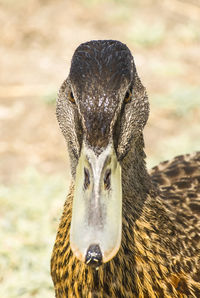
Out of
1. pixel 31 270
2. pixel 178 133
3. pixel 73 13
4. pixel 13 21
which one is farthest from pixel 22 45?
pixel 31 270

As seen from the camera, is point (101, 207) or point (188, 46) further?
point (188, 46)

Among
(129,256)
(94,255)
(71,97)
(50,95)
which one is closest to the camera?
(94,255)

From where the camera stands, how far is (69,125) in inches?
98.9

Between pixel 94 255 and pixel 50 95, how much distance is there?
458cm

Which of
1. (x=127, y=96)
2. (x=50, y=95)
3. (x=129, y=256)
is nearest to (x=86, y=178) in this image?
(x=127, y=96)

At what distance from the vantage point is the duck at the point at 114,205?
84.6 inches

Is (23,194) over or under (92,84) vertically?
over

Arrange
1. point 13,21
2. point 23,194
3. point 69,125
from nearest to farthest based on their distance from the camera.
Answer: point 69,125 < point 23,194 < point 13,21

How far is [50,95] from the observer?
6.50 metres

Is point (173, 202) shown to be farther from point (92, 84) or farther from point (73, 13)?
point (73, 13)

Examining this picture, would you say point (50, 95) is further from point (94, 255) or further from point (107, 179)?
point (94, 255)

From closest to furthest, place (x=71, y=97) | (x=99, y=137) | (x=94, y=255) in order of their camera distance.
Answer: (x=94, y=255)
(x=99, y=137)
(x=71, y=97)

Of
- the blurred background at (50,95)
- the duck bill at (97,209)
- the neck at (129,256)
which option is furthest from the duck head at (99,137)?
the blurred background at (50,95)

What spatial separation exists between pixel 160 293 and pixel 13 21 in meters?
6.59
